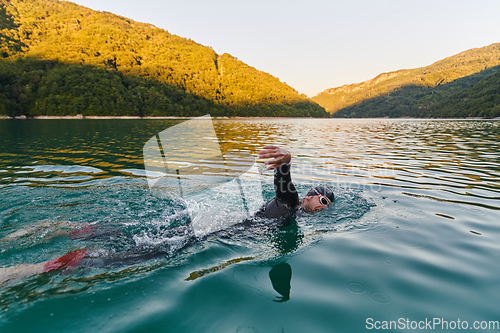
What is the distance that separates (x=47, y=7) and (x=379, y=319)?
273110 millimetres

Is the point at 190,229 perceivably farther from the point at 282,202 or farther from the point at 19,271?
the point at 19,271

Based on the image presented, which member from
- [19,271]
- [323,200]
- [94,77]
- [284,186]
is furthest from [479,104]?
[94,77]

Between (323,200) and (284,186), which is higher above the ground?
(284,186)

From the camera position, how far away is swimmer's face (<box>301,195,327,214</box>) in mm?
5457

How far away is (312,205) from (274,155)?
198 cm

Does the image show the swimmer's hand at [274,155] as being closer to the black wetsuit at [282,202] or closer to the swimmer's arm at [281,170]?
the swimmer's arm at [281,170]

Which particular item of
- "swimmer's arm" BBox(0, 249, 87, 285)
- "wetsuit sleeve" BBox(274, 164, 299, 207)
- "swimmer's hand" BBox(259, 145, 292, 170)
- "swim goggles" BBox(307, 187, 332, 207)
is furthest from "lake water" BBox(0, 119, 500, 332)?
"swimmer's hand" BBox(259, 145, 292, 170)

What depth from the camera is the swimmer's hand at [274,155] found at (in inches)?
164

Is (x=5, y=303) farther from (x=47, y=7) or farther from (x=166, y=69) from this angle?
(x=47, y=7)

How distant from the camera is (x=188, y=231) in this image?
450 centimetres

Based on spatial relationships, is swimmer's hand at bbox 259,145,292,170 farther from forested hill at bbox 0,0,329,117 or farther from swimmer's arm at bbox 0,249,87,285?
forested hill at bbox 0,0,329,117

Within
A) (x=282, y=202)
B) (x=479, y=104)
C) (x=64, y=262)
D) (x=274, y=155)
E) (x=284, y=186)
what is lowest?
(x=64, y=262)

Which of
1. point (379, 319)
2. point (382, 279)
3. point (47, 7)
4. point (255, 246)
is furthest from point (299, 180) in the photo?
point (47, 7)

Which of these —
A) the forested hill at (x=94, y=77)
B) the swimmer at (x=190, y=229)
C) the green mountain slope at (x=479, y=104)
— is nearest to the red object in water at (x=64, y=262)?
the swimmer at (x=190, y=229)
